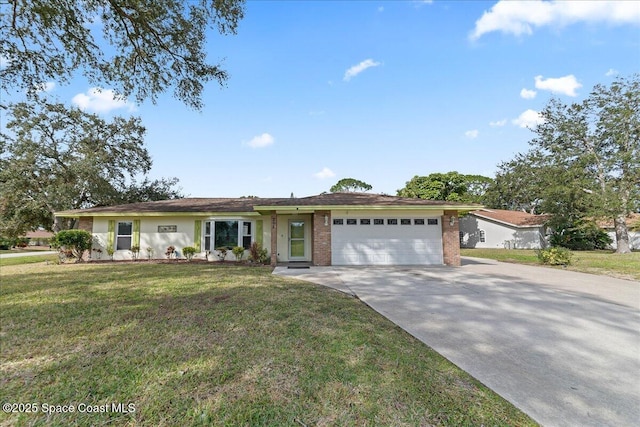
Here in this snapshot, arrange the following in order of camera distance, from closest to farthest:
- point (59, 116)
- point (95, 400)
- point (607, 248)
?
point (95, 400), point (59, 116), point (607, 248)

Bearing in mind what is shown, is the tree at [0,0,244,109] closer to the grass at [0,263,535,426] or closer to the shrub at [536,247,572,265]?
the grass at [0,263,535,426]

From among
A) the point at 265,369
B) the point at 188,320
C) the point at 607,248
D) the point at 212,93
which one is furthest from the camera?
the point at 607,248

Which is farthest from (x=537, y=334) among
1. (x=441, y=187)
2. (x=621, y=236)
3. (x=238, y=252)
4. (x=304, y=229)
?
(x=441, y=187)

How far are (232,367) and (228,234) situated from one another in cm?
1142

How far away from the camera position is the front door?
536 inches

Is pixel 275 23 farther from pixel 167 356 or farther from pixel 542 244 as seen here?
pixel 542 244

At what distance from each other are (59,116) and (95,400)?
82.8 feet

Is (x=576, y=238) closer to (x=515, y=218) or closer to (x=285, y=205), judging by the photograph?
(x=515, y=218)

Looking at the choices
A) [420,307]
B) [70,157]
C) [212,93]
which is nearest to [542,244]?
[420,307]

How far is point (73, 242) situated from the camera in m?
12.7

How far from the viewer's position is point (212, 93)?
8539 mm

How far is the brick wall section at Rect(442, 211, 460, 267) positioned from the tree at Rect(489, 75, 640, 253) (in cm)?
1541

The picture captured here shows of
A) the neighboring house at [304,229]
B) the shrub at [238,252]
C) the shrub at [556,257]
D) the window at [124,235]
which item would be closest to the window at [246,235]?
the neighboring house at [304,229]

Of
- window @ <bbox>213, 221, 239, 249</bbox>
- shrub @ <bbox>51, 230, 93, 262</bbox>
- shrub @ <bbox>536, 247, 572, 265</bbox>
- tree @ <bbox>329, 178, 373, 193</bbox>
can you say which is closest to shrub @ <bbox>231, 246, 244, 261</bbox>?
window @ <bbox>213, 221, 239, 249</bbox>
